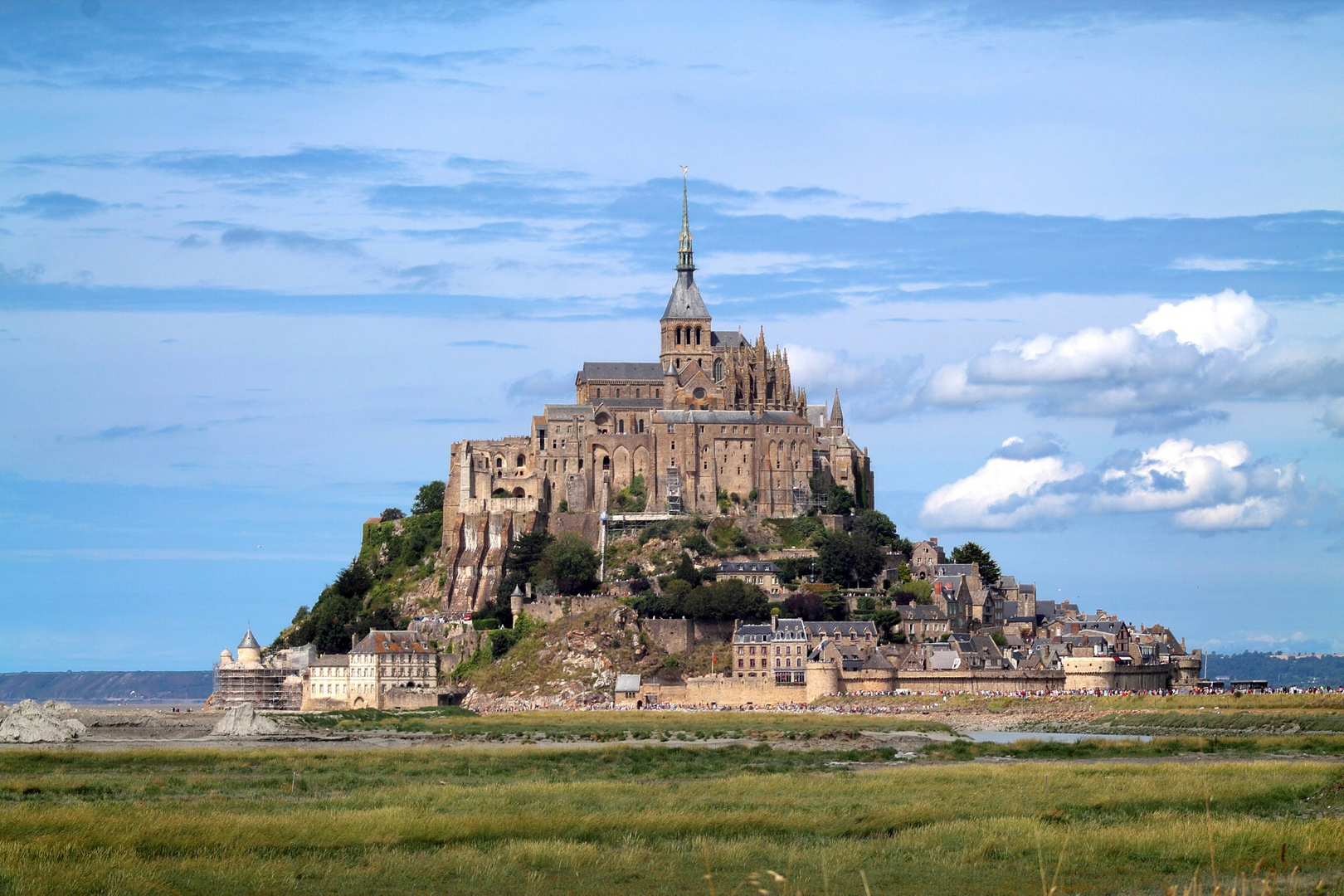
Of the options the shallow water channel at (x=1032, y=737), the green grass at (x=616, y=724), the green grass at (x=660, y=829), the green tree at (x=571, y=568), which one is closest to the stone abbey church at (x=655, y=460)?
the green tree at (x=571, y=568)

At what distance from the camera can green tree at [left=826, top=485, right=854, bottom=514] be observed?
125688 millimetres

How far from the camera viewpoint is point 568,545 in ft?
392

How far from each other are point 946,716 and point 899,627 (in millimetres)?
20926

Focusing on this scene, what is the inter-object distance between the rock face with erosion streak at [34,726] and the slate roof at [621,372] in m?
62.2

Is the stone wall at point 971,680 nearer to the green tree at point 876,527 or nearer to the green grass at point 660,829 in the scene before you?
the green tree at point 876,527

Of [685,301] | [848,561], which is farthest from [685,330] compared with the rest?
[848,561]

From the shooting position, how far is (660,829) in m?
37.1

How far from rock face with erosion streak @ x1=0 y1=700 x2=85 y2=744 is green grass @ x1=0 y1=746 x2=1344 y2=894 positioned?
25.9 m

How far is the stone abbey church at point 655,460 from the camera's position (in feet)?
412

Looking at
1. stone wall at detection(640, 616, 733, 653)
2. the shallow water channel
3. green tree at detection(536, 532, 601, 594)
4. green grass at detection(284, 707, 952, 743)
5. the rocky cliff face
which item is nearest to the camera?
the shallow water channel

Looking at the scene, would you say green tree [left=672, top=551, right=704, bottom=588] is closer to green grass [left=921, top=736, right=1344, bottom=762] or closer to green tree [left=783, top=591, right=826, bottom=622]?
green tree [left=783, top=591, right=826, bottom=622]

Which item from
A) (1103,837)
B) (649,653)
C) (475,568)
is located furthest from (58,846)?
(475,568)

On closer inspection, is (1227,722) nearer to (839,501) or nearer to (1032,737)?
(1032,737)

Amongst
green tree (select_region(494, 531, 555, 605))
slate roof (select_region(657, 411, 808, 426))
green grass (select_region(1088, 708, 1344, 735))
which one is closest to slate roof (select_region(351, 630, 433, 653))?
green tree (select_region(494, 531, 555, 605))
